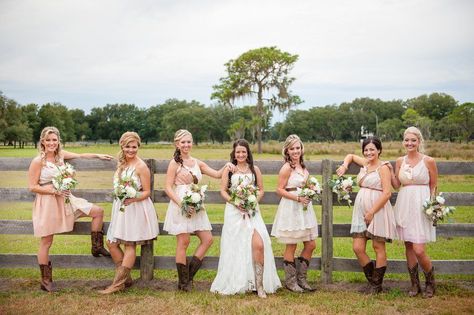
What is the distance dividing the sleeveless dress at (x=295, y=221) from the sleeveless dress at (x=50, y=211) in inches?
117

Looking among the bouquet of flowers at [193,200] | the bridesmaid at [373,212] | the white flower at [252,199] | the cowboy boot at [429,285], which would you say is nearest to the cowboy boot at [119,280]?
the bouquet of flowers at [193,200]

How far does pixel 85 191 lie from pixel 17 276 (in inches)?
78.2

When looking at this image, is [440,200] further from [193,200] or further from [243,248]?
[193,200]

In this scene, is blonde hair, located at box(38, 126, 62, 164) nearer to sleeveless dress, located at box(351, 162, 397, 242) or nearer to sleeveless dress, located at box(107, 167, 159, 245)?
sleeveless dress, located at box(107, 167, 159, 245)

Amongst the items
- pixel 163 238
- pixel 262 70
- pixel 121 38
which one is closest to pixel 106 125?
pixel 262 70

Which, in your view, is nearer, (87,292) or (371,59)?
(87,292)

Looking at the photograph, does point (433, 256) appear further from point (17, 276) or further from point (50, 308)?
point (17, 276)

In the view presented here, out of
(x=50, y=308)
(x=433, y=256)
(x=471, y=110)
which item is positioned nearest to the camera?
(x=50, y=308)

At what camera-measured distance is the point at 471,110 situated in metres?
57.6

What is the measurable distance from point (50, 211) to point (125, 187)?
1226mm

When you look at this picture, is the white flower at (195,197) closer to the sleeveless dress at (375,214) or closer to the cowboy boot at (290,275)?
the cowboy boot at (290,275)

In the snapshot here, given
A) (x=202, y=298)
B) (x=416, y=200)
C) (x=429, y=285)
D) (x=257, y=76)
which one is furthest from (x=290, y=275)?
(x=257, y=76)

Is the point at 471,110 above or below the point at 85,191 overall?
above

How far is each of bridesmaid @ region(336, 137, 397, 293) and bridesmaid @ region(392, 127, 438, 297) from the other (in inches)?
7.8
